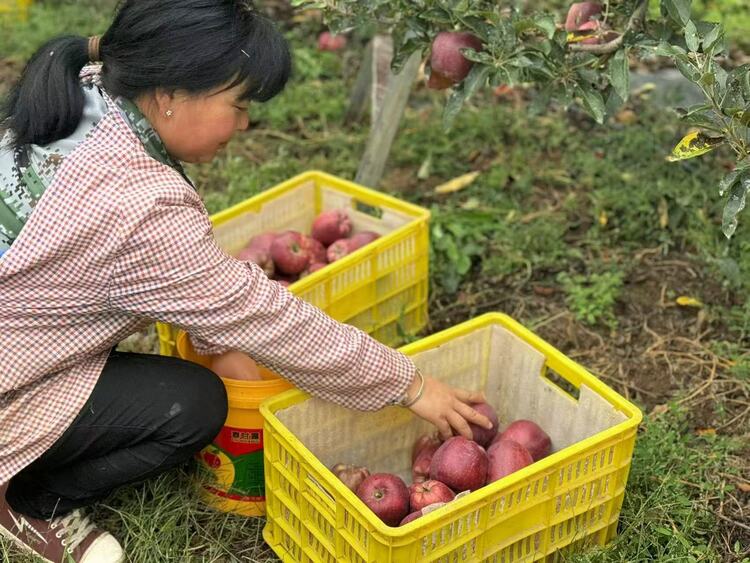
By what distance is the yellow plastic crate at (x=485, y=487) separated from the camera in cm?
191

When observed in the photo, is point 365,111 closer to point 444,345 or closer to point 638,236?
point 638,236

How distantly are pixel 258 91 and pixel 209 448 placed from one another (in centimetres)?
83

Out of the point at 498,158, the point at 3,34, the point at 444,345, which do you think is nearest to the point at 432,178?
the point at 498,158

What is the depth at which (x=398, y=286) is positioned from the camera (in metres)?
2.86

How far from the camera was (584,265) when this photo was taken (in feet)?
10.9

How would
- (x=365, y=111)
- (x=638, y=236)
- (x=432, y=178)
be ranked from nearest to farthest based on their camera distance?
1. (x=638, y=236)
2. (x=432, y=178)
3. (x=365, y=111)

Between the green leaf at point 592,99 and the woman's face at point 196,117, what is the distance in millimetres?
808

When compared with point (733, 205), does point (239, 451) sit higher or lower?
lower

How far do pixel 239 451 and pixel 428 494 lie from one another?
449mm

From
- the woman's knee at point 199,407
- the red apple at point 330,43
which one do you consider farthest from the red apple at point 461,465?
the red apple at point 330,43

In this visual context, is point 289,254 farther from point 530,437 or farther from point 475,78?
point 530,437

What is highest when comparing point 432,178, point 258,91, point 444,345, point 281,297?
point 258,91

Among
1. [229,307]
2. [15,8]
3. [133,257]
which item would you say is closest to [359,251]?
[229,307]

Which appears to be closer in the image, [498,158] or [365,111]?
[498,158]
